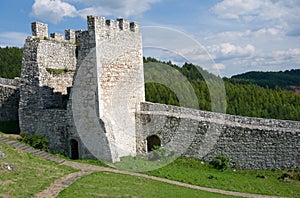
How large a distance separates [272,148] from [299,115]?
17.2 meters

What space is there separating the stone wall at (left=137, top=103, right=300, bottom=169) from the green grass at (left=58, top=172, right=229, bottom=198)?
4420 millimetres

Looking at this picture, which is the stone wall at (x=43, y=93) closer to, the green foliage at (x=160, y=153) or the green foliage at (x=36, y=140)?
the green foliage at (x=36, y=140)

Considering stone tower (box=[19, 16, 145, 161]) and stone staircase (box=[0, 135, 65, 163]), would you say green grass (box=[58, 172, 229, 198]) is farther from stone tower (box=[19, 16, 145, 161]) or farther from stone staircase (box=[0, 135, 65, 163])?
stone tower (box=[19, 16, 145, 161])

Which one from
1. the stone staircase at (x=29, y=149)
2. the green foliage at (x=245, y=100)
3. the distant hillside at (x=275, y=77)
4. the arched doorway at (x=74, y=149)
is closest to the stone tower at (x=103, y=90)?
the arched doorway at (x=74, y=149)

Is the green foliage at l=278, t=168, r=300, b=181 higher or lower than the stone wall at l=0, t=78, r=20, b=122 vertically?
lower

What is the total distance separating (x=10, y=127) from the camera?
19.1 m

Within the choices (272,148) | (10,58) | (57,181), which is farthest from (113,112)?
(10,58)

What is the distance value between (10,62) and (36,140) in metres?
38.6

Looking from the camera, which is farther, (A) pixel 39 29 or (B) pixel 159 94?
(B) pixel 159 94

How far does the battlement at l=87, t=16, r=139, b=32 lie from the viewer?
49.2 feet

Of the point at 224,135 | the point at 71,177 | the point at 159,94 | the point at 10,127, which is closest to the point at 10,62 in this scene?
the point at 159,94

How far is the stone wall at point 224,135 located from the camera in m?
15.3

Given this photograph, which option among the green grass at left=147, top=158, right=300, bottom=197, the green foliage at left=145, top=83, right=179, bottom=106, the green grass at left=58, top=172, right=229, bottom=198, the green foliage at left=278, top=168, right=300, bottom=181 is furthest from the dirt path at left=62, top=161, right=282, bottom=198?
the green foliage at left=145, top=83, right=179, bottom=106

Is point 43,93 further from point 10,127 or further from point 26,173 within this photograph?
point 26,173
